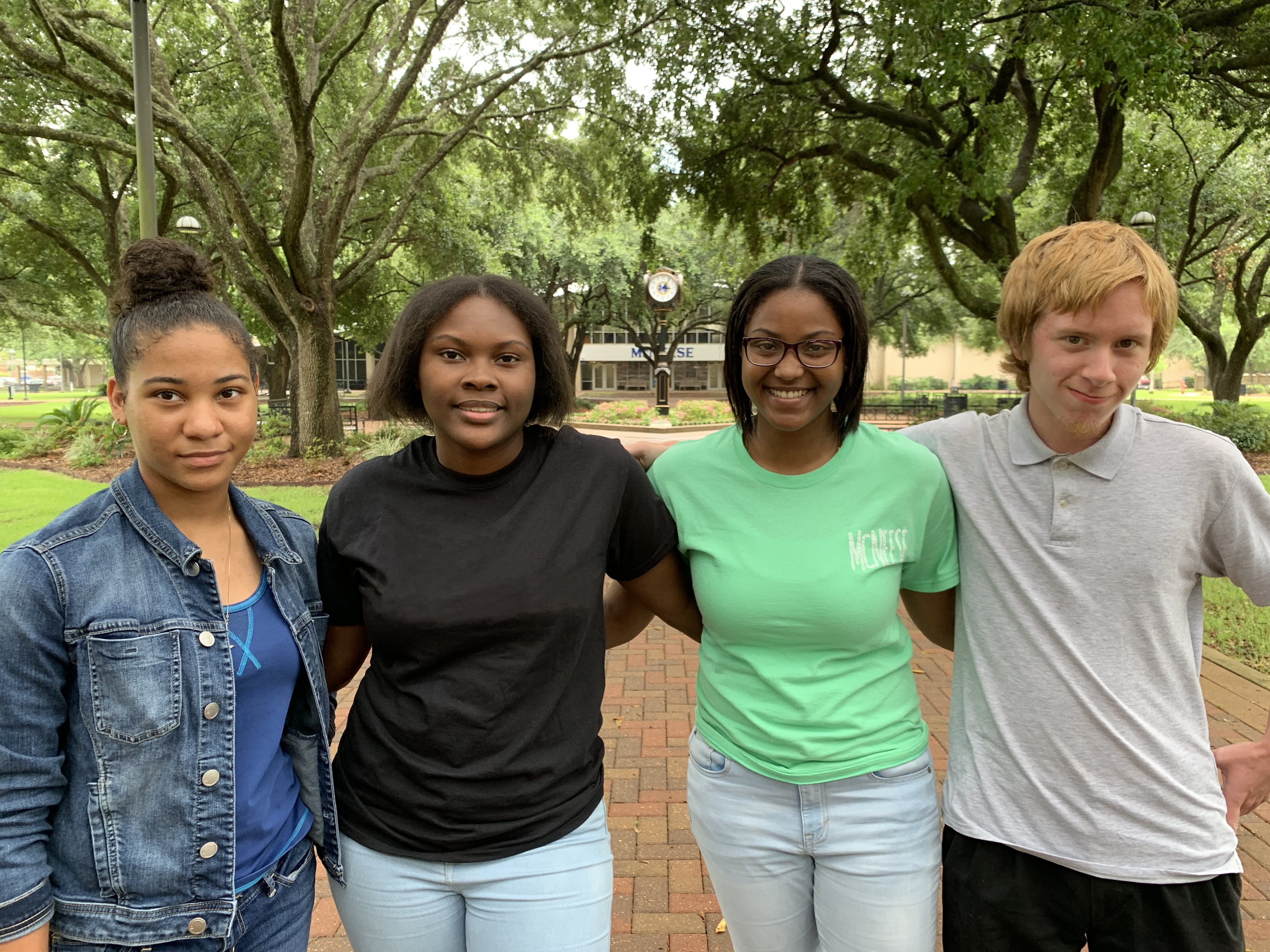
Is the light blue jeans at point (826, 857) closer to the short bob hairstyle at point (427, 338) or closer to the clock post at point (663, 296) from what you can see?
the short bob hairstyle at point (427, 338)

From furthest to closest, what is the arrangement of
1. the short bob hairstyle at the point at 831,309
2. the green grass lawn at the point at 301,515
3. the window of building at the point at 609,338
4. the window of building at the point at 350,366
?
the window of building at the point at 609,338 < the window of building at the point at 350,366 < the green grass lawn at the point at 301,515 < the short bob hairstyle at the point at 831,309

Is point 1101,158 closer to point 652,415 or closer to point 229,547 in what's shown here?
Answer: point 229,547

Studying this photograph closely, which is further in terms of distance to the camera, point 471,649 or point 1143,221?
point 1143,221

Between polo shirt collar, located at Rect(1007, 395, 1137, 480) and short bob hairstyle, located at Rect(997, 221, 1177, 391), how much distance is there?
0.11 m

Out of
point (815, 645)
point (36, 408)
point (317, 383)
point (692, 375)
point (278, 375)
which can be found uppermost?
point (692, 375)

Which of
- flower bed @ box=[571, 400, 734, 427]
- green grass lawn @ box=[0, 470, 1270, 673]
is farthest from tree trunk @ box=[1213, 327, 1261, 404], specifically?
flower bed @ box=[571, 400, 734, 427]

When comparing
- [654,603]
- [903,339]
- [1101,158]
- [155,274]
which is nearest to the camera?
[155,274]

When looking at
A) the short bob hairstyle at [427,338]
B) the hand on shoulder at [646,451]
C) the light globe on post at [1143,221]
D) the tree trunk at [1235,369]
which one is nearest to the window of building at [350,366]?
the tree trunk at [1235,369]

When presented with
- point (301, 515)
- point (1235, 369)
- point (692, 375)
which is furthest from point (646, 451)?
point (692, 375)

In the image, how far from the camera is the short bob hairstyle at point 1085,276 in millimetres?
1559

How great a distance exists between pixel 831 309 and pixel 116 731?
5.03 ft

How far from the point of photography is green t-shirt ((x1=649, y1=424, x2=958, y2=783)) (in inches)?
68.6

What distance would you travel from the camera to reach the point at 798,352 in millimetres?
1796

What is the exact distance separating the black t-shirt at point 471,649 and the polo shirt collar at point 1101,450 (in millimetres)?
828
